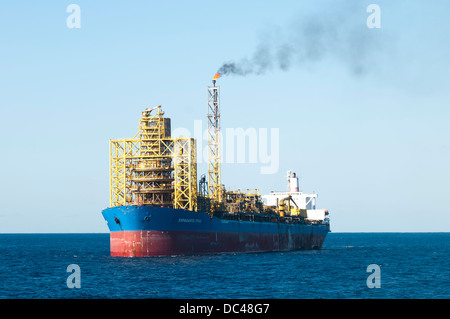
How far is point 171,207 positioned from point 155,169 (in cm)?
514

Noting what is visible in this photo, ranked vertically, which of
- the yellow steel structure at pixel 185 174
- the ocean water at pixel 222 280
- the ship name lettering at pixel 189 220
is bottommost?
the ocean water at pixel 222 280

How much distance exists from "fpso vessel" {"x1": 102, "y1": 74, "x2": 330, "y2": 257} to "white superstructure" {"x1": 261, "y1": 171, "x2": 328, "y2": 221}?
2377cm

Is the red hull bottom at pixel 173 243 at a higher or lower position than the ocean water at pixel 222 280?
higher

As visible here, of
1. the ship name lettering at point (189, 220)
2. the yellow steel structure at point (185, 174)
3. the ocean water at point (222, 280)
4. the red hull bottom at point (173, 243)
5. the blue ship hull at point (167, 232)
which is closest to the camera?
the ocean water at point (222, 280)

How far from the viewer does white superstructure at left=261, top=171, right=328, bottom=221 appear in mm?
109562

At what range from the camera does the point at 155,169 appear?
224 feet

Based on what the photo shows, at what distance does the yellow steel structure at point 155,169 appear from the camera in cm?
6844

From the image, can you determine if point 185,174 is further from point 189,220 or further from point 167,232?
point 167,232

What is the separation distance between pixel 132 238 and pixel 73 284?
1813 centimetres

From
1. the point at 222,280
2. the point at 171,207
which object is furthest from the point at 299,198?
the point at 222,280

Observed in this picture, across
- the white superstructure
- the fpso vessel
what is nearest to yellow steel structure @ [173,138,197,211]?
the fpso vessel

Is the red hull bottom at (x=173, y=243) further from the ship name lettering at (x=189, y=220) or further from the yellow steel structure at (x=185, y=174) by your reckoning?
the yellow steel structure at (x=185, y=174)

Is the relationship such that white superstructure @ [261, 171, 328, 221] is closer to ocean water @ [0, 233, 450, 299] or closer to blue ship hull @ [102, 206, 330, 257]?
blue ship hull @ [102, 206, 330, 257]

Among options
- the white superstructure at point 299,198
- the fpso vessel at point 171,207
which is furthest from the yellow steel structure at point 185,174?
the white superstructure at point 299,198
